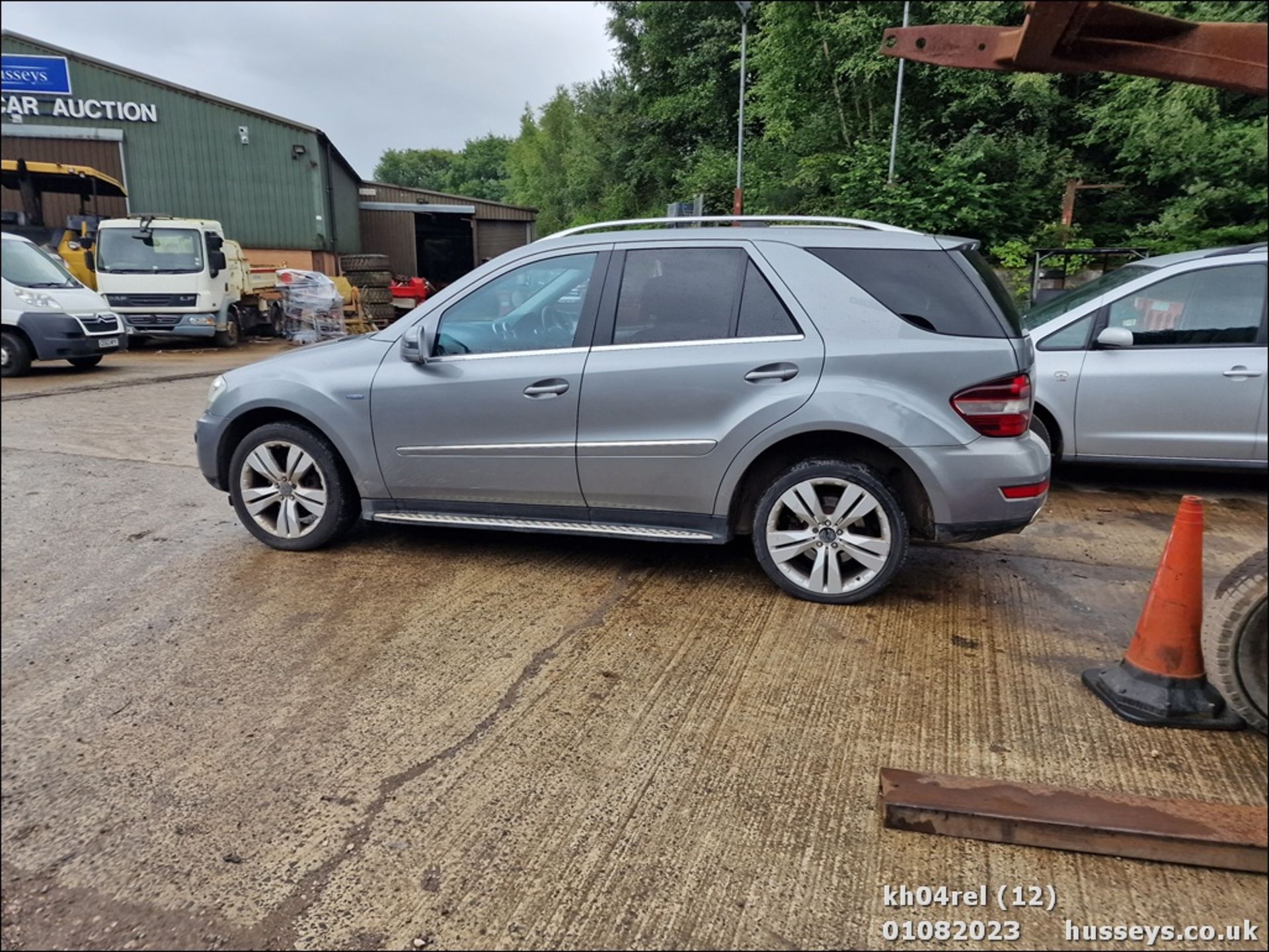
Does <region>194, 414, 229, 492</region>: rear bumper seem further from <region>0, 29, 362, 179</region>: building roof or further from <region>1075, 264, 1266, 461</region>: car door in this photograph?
<region>1075, 264, 1266, 461</region>: car door

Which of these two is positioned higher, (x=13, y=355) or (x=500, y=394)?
(x=13, y=355)

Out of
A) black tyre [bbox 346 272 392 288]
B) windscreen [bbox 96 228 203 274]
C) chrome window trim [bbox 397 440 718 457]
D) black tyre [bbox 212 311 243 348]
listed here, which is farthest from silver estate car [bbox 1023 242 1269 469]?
black tyre [bbox 212 311 243 348]

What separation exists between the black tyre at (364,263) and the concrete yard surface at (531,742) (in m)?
1.52

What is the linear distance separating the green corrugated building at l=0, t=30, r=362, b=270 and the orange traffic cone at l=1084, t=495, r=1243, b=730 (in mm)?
3019

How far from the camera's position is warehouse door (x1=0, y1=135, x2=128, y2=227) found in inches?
72.1

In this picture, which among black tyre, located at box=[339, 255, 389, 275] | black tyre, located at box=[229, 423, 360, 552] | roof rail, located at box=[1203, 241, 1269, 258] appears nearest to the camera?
roof rail, located at box=[1203, 241, 1269, 258]

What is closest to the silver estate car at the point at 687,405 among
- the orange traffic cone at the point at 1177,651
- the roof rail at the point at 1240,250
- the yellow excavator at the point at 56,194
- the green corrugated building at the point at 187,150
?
the green corrugated building at the point at 187,150

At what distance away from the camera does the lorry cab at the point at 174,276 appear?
462cm

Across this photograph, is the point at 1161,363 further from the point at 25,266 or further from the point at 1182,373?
the point at 25,266

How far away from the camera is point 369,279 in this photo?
4641mm

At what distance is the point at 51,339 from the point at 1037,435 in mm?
4085

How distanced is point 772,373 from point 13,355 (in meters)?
3.03

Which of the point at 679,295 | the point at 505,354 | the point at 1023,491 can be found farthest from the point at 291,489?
the point at 1023,491

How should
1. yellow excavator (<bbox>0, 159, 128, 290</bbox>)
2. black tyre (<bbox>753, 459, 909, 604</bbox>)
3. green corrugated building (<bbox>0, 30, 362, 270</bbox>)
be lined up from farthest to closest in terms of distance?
1. black tyre (<bbox>753, 459, 909, 604</bbox>)
2. yellow excavator (<bbox>0, 159, 128, 290</bbox>)
3. green corrugated building (<bbox>0, 30, 362, 270</bbox>)
